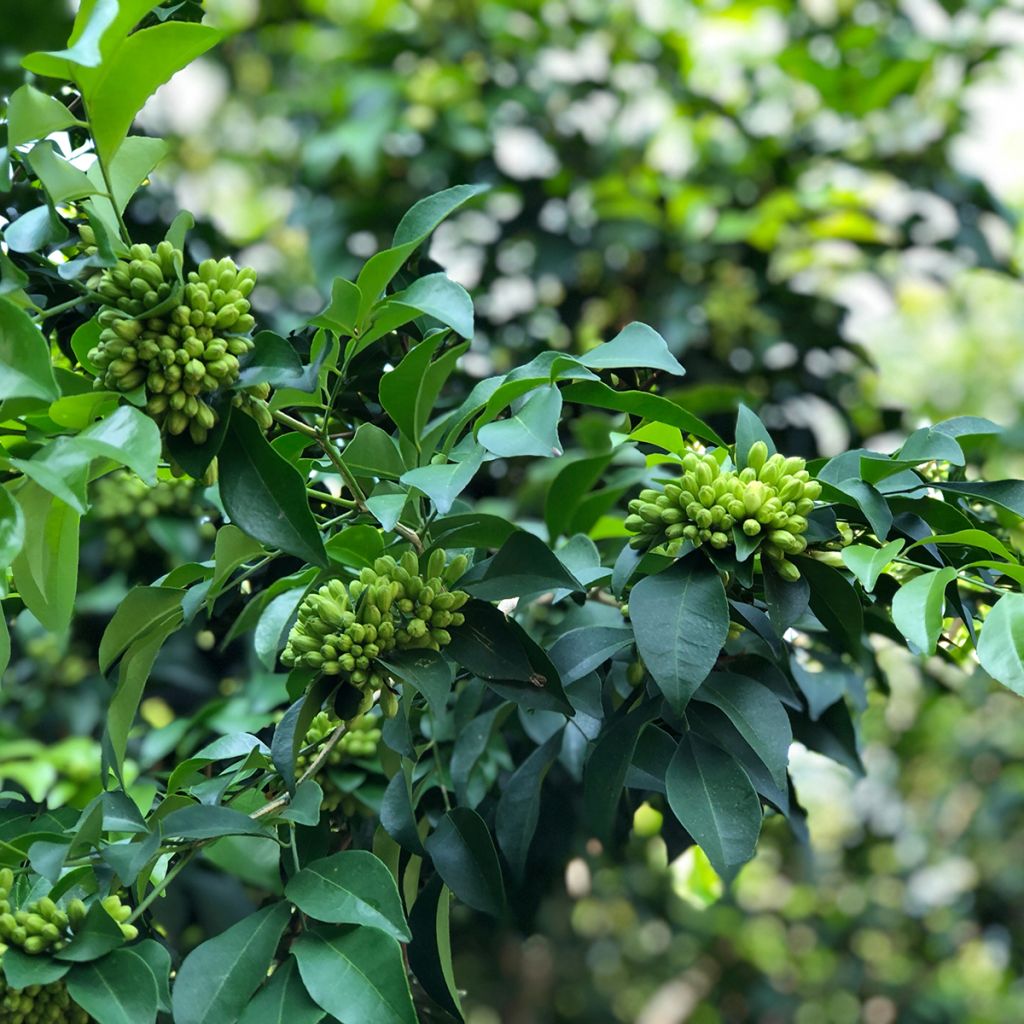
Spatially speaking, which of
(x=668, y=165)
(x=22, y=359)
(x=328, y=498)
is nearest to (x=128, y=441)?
(x=22, y=359)

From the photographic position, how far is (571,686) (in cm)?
67

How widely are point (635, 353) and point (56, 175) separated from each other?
0.93ft

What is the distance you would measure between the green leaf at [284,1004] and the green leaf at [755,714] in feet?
0.81

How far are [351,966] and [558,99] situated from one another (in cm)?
165

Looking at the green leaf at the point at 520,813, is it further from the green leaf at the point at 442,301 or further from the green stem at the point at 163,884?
the green leaf at the point at 442,301

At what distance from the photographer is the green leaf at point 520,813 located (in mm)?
746

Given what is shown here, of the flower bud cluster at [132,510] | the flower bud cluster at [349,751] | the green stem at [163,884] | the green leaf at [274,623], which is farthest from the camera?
the flower bud cluster at [132,510]

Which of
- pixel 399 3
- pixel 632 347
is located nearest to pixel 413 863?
pixel 632 347

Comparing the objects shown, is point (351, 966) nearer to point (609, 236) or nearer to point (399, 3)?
point (609, 236)

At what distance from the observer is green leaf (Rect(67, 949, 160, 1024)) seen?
0.55 metres

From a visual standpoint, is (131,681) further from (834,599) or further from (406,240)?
(834,599)

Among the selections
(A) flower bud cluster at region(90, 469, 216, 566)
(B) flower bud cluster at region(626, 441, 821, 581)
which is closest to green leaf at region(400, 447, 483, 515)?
(B) flower bud cluster at region(626, 441, 821, 581)

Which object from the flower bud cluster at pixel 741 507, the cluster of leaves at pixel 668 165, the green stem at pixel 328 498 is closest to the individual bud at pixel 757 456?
the flower bud cluster at pixel 741 507

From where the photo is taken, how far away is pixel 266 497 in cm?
58
